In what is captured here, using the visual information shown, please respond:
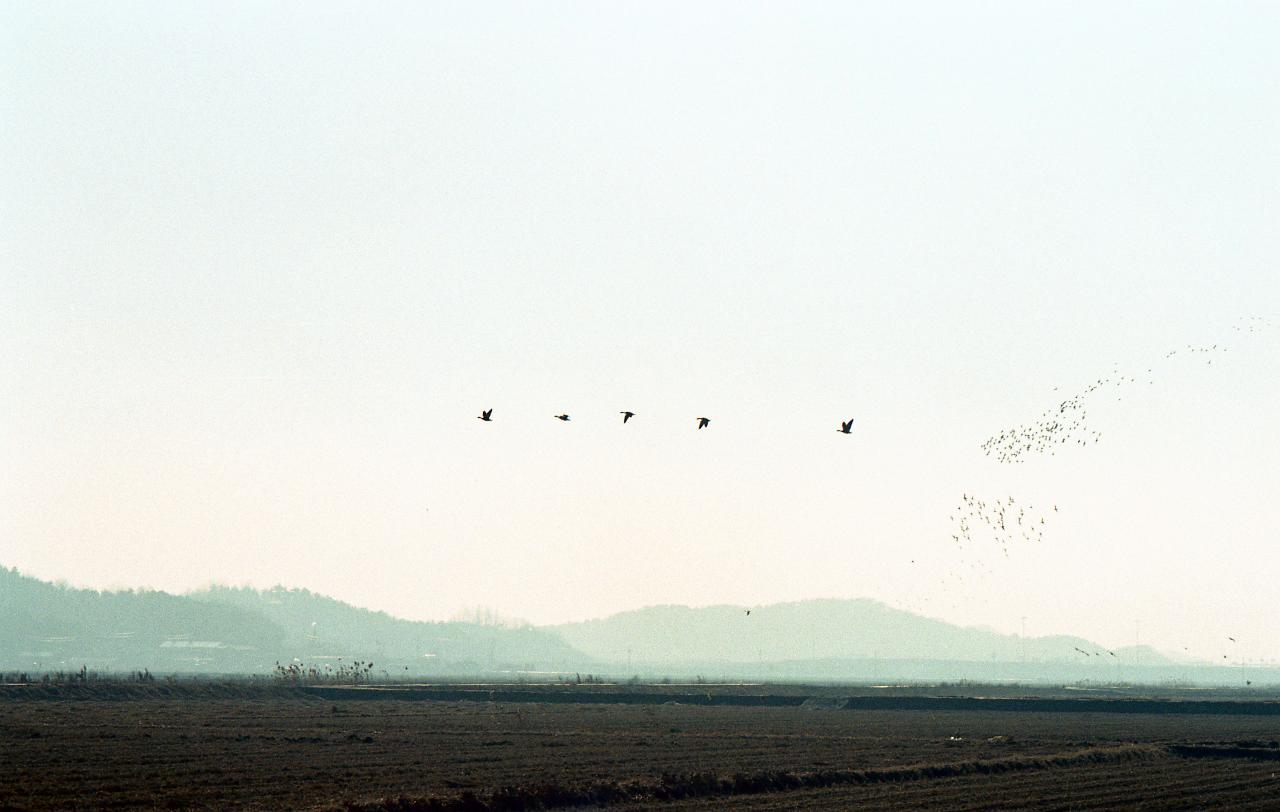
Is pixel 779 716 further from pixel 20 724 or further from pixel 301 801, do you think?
pixel 301 801

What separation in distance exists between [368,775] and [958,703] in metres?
81.0

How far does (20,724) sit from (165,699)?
35981 millimetres

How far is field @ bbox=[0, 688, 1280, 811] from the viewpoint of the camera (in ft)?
136

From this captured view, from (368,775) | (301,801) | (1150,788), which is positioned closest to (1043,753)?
(1150,788)

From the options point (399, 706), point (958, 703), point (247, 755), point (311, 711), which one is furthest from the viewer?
point (958, 703)

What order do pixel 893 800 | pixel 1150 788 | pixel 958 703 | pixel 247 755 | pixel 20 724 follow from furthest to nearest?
1. pixel 958 703
2. pixel 20 724
3. pixel 247 755
4. pixel 1150 788
5. pixel 893 800

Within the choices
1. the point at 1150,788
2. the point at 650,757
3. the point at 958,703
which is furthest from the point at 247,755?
the point at 958,703

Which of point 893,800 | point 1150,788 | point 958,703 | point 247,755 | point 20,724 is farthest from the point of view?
point 958,703

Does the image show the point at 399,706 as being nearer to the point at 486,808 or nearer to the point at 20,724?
the point at 20,724

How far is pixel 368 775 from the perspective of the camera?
47.2 metres

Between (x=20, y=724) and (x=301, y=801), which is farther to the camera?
(x=20, y=724)

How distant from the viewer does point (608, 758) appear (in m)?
56.0

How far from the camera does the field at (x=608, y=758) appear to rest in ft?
136

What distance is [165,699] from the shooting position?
10688 centimetres
